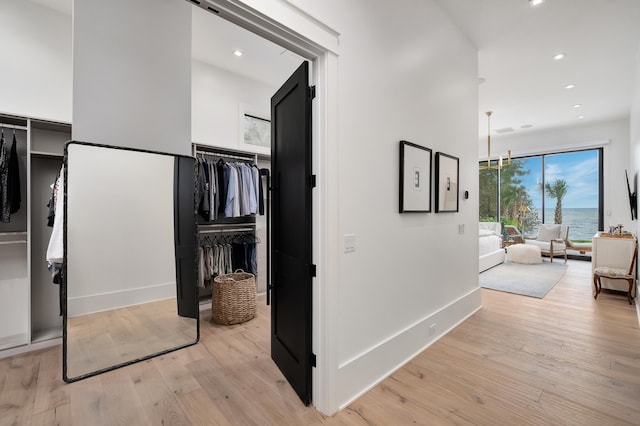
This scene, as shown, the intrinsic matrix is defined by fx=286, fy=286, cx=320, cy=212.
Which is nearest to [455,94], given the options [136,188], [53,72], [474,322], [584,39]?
[584,39]

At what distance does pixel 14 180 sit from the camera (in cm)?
249

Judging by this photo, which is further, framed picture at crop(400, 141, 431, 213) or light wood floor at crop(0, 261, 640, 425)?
framed picture at crop(400, 141, 431, 213)

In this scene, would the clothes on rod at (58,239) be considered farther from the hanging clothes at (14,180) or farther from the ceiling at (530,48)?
the ceiling at (530,48)

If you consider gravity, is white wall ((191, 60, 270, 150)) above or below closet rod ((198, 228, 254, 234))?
above

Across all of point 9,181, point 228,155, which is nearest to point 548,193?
point 228,155

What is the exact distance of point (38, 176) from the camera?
8.93 feet

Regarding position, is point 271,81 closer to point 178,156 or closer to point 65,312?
point 178,156

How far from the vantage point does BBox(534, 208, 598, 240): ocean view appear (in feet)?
23.6

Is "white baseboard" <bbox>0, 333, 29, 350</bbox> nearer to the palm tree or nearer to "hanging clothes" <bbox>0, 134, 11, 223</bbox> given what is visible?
"hanging clothes" <bbox>0, 134, 11, 223</bbox>

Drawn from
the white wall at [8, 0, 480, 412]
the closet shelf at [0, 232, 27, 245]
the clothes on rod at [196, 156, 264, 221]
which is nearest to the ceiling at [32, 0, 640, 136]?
the white wall at [8, 0, 480, 412]

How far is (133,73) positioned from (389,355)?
Result: 309 cm

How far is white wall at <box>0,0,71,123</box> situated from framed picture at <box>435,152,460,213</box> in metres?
3.61

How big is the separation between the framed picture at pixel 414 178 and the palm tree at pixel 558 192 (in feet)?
23.6

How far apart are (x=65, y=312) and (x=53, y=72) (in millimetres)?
2318
